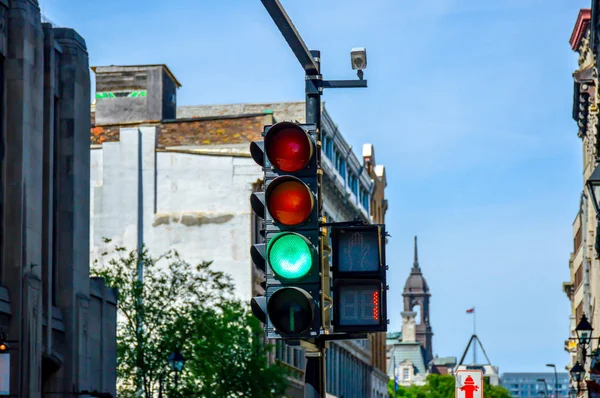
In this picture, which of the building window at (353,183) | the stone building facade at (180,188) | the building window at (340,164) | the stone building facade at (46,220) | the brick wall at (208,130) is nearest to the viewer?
the stone building facade at (46,220)

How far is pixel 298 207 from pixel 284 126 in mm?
591

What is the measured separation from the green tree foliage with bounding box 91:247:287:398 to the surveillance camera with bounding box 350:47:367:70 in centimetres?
3679

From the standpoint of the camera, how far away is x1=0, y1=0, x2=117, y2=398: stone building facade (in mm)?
34906

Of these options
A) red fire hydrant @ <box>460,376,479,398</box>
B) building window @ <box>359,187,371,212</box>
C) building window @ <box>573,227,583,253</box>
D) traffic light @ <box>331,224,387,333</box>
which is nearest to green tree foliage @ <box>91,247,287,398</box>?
red fire hydrant @ <box>460,376,479,398</box>

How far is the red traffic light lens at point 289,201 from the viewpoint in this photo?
9109mm

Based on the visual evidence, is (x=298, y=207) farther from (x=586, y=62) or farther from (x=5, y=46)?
(x=586, y=62)

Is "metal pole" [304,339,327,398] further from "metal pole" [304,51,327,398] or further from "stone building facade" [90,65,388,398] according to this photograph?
"stone building facade" [90,65,388,398]

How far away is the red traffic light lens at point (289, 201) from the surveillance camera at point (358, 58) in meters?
2.34

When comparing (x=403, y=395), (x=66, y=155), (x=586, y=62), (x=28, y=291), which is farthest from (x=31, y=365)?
(x=403, y=395)

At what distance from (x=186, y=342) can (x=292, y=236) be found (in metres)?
39.6

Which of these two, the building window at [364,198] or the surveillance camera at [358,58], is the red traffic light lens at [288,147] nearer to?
the surveillance camera at [358,58]

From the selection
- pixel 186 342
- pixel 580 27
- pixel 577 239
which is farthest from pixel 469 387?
pixel 577 239

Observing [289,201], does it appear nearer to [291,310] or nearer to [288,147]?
[288,147]

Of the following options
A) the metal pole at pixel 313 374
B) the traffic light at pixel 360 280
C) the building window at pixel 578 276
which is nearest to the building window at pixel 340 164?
the building window at pixel 578 276
